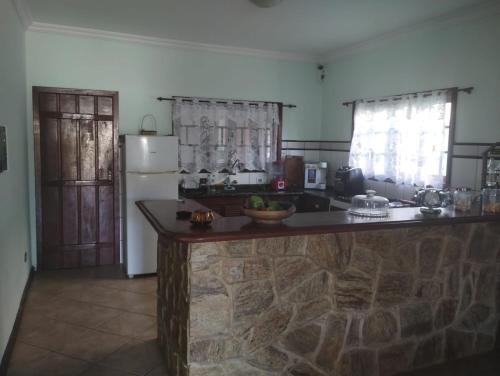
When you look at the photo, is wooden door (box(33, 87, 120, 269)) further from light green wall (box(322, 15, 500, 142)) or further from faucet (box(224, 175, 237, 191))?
light green wall (box(322, 15, 500, 142))

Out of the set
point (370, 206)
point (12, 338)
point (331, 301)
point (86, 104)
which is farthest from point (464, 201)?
point (86, 104)

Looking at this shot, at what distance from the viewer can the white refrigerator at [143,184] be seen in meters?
4.41

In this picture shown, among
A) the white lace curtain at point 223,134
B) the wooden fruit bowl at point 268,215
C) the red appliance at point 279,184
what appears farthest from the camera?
the red appliance at point 279,184

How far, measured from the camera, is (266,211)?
7.66 feet

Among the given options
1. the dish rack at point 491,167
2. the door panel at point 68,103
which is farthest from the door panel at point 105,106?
the dish rack at point 491,167

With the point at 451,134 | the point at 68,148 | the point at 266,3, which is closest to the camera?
the point at 266,3

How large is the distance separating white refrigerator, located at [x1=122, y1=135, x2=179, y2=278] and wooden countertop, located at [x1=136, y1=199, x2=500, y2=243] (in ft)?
4.68

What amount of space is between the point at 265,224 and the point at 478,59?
2620mm

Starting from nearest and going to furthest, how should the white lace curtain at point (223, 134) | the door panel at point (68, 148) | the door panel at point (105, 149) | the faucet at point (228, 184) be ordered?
1. the door panel at point (68, 148)
2. the door panel at point (105, 149)
3. the white lace curtain at point (223, 134)
4. the faucet at point (228, 184)

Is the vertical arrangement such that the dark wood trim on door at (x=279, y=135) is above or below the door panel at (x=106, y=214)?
above

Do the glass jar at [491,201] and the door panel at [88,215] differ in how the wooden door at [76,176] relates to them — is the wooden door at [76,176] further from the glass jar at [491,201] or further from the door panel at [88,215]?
the glass jar at [491,201]

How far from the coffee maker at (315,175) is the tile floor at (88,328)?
2.30m

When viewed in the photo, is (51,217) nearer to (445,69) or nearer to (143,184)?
(143,184)

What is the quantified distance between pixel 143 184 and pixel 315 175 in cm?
224
